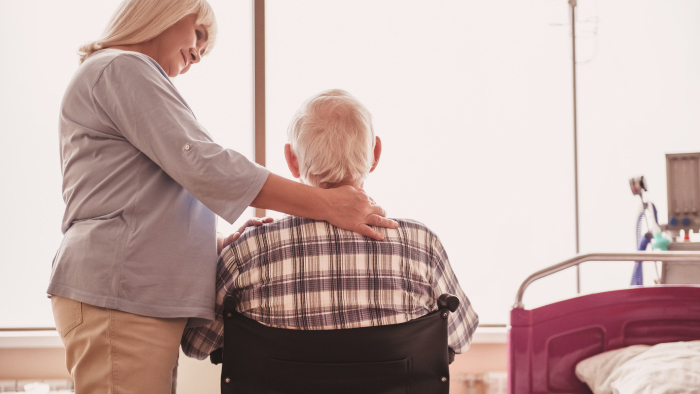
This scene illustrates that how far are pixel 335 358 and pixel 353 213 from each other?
11.4 inches

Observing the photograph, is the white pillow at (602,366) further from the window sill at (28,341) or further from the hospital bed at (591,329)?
the window sill at (28,341)

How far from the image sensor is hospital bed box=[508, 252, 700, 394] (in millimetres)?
1467

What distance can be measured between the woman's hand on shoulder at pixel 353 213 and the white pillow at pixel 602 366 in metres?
0.81

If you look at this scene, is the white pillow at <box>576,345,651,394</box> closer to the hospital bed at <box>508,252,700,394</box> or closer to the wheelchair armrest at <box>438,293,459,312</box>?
the hospital bed at <box>508,252,700,394</box>

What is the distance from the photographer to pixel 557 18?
2654mm

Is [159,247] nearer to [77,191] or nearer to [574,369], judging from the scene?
[77,191]

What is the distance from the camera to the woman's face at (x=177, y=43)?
118 cm

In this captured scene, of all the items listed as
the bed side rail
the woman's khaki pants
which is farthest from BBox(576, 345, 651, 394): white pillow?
the woman's khaki pants

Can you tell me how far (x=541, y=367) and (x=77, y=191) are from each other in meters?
1.29

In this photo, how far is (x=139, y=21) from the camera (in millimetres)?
1131

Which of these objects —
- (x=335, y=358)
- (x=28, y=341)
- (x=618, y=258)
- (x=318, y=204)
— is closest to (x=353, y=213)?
(x=318, y=204)

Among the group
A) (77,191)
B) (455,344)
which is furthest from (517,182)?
(77,191)

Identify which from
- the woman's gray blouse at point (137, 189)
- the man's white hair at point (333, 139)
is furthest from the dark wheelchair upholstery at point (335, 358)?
the man's white hair at point (333, 139)

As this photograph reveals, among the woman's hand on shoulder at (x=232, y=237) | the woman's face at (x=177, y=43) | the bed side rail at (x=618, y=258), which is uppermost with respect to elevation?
the woman's face at (x=177, y=43)
